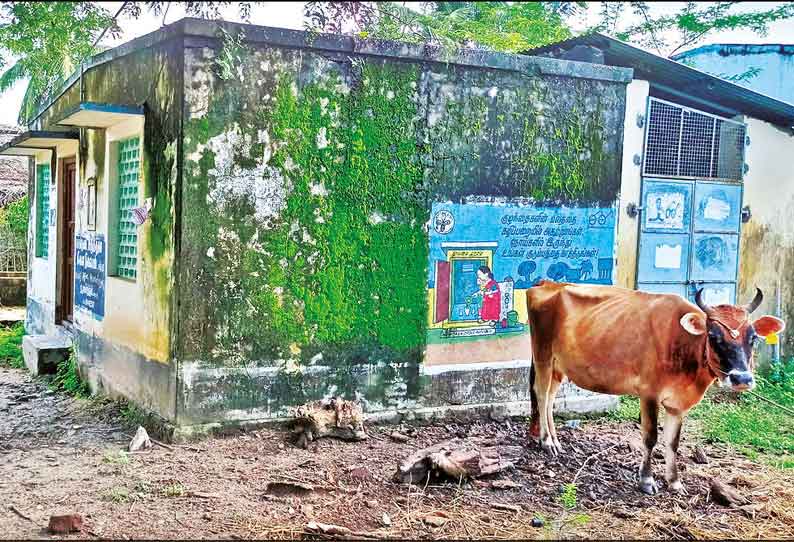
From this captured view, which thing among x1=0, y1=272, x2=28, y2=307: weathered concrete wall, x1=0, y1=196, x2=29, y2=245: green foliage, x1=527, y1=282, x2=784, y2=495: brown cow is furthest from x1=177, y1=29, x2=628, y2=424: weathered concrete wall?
x1=0, y1=196, x2=29, y2=245: green foliage

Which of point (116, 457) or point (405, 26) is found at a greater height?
point (405, 26)

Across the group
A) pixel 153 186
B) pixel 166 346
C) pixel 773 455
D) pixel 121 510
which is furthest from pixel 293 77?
pixel 773 455

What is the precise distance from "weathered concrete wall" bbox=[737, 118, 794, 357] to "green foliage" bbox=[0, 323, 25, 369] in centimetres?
928

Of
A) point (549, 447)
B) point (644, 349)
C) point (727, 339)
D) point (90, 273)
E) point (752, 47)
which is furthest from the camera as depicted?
point (752, 47)

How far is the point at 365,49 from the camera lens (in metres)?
7.24

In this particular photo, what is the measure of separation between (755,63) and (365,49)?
8.75 meters

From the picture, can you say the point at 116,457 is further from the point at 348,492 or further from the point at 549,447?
the point at 549,447

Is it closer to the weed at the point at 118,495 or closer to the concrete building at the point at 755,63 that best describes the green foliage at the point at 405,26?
the concrete building at the point at 755,63

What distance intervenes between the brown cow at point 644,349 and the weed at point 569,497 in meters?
0.54

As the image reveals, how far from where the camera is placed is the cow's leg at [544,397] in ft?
22.4

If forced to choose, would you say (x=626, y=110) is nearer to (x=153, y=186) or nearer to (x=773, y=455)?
(x=773, y=455)

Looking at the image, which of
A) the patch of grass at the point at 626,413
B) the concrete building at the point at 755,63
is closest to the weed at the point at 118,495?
the patch of grass at the point at 626,413

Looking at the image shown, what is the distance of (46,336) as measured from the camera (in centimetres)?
1088

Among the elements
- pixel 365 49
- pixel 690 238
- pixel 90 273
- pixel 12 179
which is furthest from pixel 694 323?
pixel 12 179
